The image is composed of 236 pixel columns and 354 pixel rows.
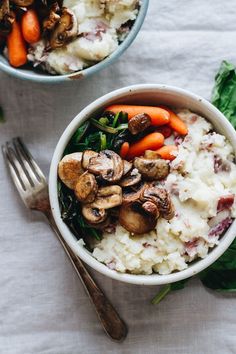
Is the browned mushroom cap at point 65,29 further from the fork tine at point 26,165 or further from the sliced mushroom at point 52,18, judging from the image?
the fork tine at point 26,165

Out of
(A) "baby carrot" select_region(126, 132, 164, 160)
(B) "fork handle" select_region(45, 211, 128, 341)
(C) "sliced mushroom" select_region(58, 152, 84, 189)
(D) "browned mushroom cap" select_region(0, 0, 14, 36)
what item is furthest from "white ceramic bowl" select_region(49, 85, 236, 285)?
(D) "browned mushroom cap" select_region(0, 0, 14, 36)

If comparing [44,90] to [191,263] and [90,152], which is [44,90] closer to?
[90,152]

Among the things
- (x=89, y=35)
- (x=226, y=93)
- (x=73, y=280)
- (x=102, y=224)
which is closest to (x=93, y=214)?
(x=102, y=224)

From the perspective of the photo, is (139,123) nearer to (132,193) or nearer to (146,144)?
(146,144)

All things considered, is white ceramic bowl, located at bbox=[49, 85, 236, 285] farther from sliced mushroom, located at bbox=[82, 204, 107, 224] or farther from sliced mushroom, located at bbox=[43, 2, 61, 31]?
sliced mushroom, located at bbox=[43, 2, 61, 31]

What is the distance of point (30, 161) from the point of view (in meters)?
2.02

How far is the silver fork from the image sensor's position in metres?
1.99

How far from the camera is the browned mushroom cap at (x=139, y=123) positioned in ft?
5.79

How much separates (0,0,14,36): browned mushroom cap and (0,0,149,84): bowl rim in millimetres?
102

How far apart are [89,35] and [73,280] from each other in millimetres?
844

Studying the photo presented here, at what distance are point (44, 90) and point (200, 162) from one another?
64cm

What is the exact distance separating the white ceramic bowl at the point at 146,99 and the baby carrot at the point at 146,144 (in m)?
0.13

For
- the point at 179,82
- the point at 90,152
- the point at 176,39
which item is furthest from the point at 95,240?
the point at 176,39

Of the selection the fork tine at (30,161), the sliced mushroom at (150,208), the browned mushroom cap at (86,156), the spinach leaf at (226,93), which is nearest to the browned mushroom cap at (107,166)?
the browned mushroom cap at (86,156)
